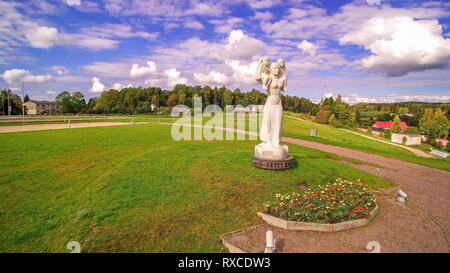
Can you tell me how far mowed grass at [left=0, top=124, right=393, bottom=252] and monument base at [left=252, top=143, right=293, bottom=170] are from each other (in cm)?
31

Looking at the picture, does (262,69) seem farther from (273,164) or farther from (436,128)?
(436,128)

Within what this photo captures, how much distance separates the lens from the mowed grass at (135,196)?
5.88 meters

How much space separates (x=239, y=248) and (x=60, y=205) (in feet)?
19.4

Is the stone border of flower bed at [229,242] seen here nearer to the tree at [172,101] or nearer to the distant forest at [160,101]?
the distant forest at [160,101]

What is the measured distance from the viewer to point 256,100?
81438mm

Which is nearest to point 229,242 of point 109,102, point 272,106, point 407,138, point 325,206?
point 325,206

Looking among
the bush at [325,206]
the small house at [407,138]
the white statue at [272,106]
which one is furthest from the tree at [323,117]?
the bush at [325,206]

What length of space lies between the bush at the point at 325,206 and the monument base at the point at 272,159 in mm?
2105

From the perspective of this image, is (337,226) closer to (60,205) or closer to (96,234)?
(96,234)

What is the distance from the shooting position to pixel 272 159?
1044 cm

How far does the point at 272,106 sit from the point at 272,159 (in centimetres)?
233

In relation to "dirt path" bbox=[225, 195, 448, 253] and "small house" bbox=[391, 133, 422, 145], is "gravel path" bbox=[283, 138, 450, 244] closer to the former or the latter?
"dirt path" bbox=[225, 195, 448, 253]
